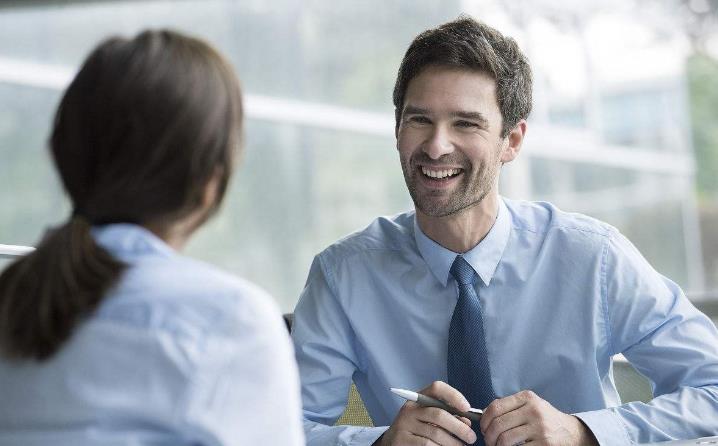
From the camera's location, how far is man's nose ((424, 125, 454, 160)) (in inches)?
76.6

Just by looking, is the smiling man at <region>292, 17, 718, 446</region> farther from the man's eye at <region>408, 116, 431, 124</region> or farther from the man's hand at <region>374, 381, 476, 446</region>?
the man's hand at <region>374, 381, 476, 446</region>

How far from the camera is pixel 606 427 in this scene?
5.55 ft

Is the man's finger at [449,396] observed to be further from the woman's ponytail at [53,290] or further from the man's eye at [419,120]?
the woman's ponytail at [53,290]

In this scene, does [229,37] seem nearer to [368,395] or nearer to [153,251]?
[368,395]

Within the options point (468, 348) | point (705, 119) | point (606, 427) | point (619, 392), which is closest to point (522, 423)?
point (606, 427)

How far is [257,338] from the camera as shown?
99 centimetres

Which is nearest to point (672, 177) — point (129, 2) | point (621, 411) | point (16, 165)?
point (129, 2)

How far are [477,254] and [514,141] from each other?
33cm

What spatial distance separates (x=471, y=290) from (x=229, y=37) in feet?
12.8

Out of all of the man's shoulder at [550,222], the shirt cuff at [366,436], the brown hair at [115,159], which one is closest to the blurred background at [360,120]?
the man's shoulder at [550,222]

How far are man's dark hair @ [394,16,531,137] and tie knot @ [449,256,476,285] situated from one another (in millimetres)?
308

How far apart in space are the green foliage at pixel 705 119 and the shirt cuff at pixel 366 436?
4089mm

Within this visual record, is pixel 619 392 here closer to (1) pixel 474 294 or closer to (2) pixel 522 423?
(1) pixel 474 294

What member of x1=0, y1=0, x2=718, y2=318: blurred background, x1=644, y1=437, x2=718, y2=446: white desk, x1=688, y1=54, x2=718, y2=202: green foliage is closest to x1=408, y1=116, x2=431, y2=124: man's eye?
x1=644, y1=437, x2=718, y2=446: white desk
